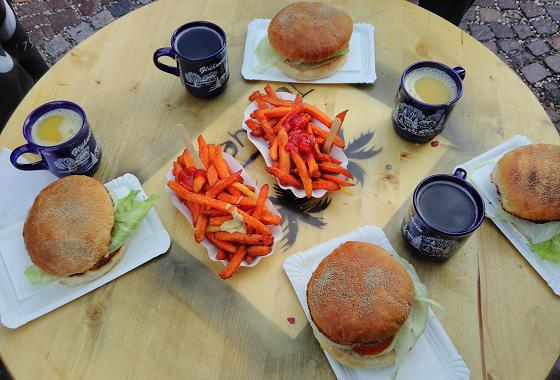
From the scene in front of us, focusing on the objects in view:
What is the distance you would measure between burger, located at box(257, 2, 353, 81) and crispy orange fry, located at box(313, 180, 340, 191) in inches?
23.4

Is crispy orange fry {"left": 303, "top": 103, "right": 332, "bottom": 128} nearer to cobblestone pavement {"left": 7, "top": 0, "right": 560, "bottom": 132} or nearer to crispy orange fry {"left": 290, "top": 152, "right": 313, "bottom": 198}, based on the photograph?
crispy orange fry {"left": 290, "top": 152, "right": 313, "bottom": 198}

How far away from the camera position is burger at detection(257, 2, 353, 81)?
2004mm

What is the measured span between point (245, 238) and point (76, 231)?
0.56 m

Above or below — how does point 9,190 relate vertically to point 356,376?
above

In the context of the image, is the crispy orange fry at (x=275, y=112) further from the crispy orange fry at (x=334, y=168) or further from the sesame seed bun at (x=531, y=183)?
the sesame seed bun at (x=531, y=183)

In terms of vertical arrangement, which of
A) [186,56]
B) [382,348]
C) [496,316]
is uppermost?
[186,56]

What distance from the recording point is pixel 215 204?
1.64 metres

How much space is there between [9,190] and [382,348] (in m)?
1.50

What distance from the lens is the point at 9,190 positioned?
1809mm

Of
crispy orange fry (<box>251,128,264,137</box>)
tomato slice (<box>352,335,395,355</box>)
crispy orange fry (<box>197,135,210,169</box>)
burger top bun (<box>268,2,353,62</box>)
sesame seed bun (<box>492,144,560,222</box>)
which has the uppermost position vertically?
burger top bun (<box>268,2,353,62</box>)

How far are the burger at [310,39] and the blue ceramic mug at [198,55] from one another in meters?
0.27

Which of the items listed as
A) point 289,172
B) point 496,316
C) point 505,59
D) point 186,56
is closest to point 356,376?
point 496,316

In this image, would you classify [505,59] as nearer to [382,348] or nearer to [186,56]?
[186,56]

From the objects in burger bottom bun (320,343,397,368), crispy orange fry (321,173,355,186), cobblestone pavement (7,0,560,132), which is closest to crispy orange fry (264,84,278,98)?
crispy orange fry (321,173,355,186)
